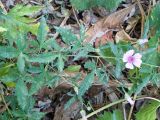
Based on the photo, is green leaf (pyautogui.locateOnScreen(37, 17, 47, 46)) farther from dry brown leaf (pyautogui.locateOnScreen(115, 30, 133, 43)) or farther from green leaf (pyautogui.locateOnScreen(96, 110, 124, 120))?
dry brown leaf (pyautogui.locateOnScreen(115, 30, 133, 43))

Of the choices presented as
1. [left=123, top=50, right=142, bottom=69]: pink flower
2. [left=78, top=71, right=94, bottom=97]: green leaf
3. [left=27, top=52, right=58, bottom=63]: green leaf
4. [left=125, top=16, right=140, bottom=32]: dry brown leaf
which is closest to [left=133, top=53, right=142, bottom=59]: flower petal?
[left=123, top=50, right=142, bottom=69]: pink flower

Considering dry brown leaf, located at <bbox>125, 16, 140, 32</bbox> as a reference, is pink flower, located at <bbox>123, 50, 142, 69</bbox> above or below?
below

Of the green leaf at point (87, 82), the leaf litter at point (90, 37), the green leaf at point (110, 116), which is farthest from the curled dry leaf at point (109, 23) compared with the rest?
the green leaf at point (87, 82)

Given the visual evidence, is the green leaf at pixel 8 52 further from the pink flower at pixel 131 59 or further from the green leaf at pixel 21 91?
the pink flower at pixel 131 59

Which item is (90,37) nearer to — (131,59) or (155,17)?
(155,17)

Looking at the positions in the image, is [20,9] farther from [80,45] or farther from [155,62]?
[155,62]

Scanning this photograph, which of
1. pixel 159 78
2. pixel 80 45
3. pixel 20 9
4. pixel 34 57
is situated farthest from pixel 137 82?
pixel 20 9
